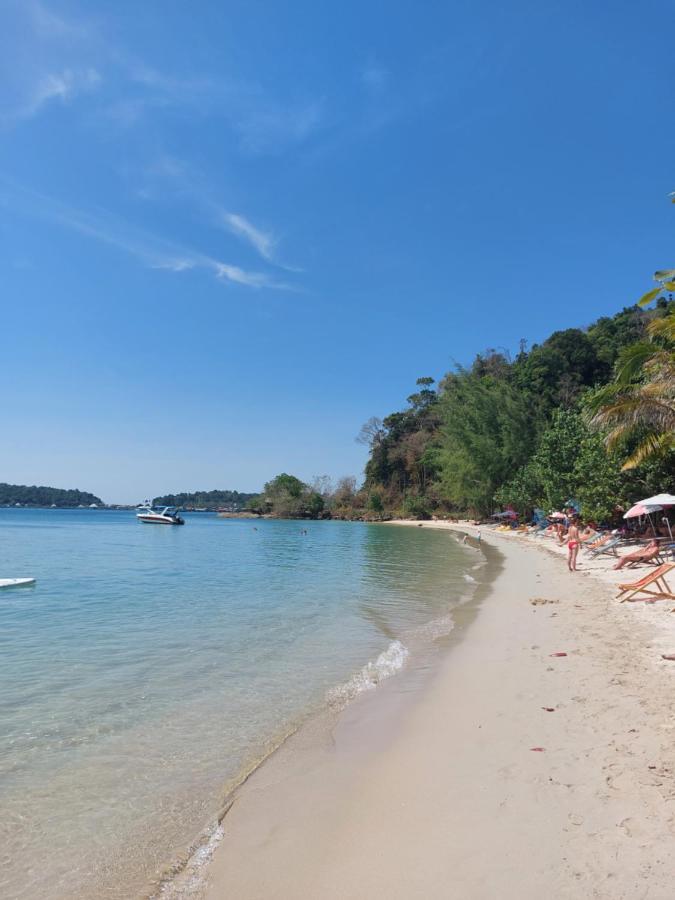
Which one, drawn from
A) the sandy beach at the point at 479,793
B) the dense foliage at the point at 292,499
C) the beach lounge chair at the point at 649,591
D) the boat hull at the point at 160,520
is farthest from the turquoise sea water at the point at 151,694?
the dense foliage at the point at 292,499

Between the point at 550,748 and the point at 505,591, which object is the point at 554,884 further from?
the point at 505,591

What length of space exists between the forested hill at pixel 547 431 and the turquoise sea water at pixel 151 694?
328 inches

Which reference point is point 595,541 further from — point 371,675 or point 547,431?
point 371,675

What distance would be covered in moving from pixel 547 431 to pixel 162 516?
52.3m

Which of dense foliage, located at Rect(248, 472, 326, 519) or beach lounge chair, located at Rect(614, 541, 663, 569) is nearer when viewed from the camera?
beach lounge chair, located at Rect(614, 541, 663, 569)

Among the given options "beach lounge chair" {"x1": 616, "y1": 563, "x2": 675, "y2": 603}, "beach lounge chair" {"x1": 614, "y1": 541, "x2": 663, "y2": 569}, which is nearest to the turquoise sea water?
"beach lounge chair" {"x1": 616, "y1": 563, "x2": 675, "y2": 603}

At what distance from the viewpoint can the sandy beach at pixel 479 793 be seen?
2.81 metres

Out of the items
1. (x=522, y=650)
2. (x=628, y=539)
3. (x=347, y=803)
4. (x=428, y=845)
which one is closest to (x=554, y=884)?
(x=428, y=845)

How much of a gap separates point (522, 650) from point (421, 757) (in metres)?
3.70

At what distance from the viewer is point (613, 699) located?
5.15m

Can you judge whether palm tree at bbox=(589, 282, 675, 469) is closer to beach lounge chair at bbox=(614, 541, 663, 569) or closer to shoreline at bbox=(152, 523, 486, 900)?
beach lounge chair at bbox=(614, 541, 663, 569)

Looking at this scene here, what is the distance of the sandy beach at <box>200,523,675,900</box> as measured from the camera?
281 centimetres

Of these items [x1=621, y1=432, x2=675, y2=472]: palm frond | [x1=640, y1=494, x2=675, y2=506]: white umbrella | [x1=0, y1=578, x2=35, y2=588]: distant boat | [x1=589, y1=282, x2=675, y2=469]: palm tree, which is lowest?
[x1=0, y1=578, x2=35, y2=588]: distant boat

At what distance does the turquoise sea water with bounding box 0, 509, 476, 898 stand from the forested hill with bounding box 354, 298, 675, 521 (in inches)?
328
